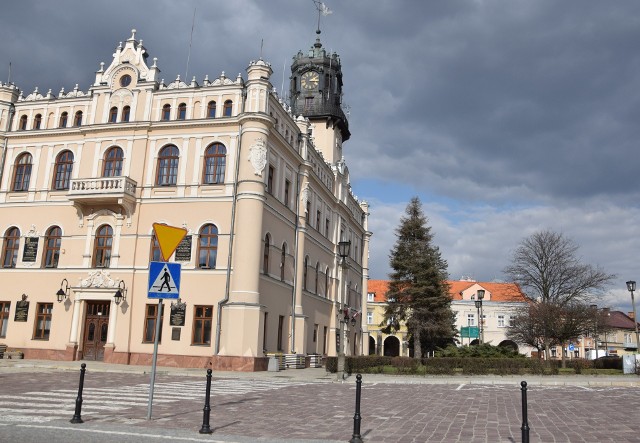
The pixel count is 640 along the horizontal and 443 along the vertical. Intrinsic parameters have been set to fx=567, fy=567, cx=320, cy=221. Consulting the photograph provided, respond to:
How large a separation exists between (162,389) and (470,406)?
8.87m

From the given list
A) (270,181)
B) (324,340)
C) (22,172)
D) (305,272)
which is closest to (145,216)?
(270,181)

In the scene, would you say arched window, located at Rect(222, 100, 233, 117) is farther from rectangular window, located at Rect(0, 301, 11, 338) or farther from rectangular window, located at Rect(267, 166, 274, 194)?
rectangular window, located at Rect(0, 301, 11, 338)

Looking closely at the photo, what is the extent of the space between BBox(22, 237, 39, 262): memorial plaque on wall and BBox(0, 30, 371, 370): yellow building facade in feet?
0.27

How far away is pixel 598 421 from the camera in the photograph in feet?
37.8

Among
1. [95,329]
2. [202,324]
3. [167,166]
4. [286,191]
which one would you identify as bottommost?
[95,329]

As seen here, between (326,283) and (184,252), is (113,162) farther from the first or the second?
(326,283)

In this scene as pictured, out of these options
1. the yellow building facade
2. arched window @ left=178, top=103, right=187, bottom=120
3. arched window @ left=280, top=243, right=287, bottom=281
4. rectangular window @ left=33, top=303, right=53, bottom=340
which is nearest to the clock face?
the yellow building facade

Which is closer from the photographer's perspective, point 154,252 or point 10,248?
point 154,252

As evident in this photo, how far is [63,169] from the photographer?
115ft

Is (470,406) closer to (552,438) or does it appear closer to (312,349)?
(552,438)

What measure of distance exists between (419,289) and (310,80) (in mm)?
21033

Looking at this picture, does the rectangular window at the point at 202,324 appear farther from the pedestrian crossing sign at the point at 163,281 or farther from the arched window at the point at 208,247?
the pedestrian crossing sign at the point at 163,281

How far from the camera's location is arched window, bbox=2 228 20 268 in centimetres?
3422

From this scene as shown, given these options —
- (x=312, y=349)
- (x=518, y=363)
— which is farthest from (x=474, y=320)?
(x=518, y=363)
